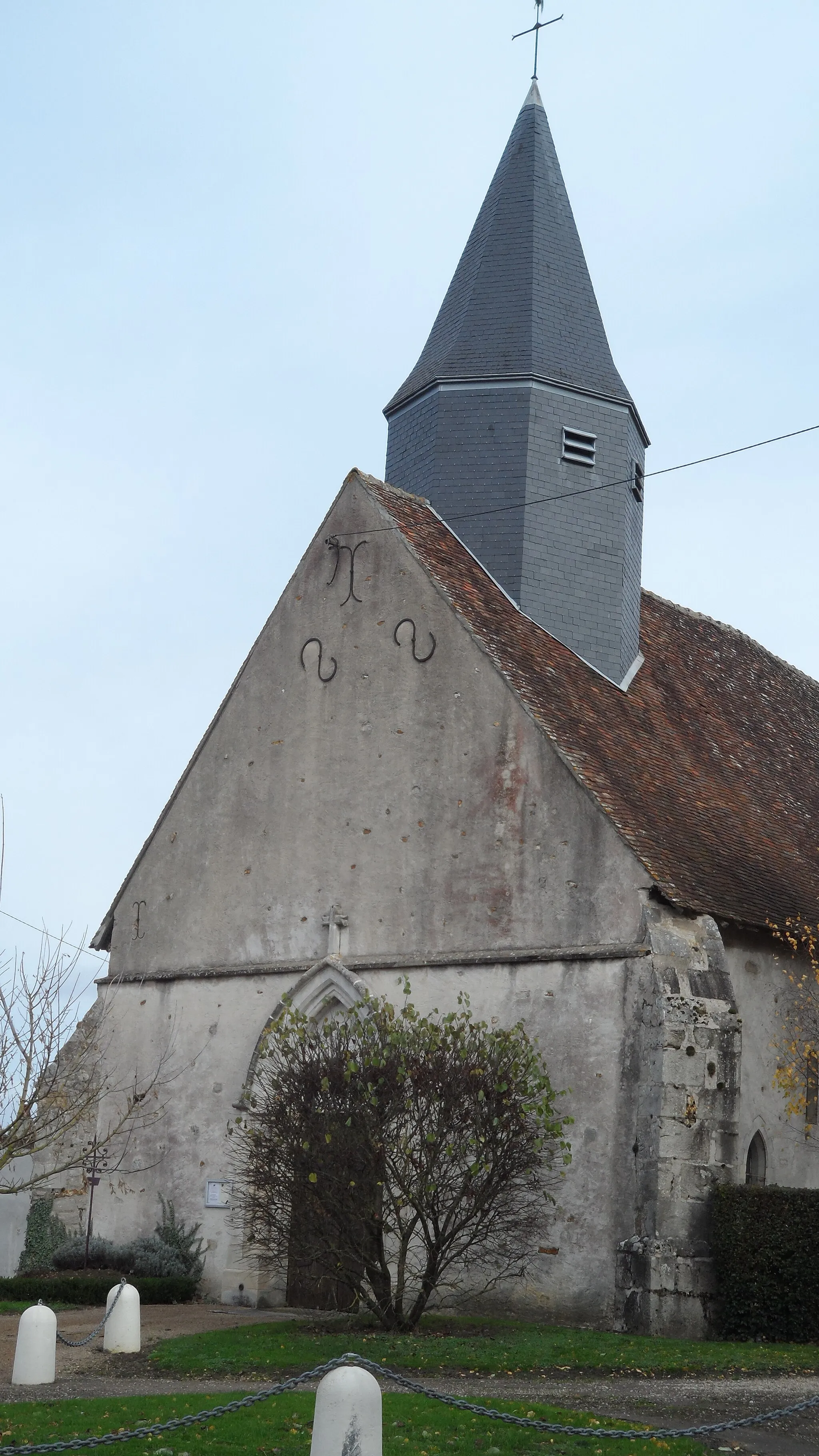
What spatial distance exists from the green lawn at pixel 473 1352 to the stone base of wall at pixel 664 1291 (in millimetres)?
259

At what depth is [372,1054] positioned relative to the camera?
14188mm

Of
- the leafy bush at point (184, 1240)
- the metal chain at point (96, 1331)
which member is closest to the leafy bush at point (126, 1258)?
the leafy bush at point (184, 1240)

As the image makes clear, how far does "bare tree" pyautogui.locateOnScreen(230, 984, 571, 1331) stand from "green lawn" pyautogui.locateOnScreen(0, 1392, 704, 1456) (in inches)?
134

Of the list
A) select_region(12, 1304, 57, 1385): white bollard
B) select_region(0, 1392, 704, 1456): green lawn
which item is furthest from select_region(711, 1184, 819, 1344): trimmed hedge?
select_region(12, 1304, 57, 1385): white bollard

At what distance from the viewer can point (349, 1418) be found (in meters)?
7.07

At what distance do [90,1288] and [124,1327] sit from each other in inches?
168

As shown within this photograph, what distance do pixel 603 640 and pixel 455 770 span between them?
370cm

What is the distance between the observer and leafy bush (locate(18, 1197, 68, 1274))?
1988 centimetres

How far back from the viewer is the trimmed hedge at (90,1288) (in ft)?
56.6

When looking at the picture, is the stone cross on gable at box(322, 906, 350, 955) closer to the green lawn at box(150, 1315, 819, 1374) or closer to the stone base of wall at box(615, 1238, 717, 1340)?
the green lawn at box(150, 1315, 819, 1374)

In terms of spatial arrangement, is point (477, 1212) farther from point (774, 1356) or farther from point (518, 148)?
point (518, 148)

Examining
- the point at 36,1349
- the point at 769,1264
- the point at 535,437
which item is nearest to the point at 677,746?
the point at 535,437

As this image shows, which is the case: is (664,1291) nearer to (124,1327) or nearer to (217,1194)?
(124,1327)

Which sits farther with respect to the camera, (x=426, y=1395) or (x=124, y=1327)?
(x=124, y=1327)
